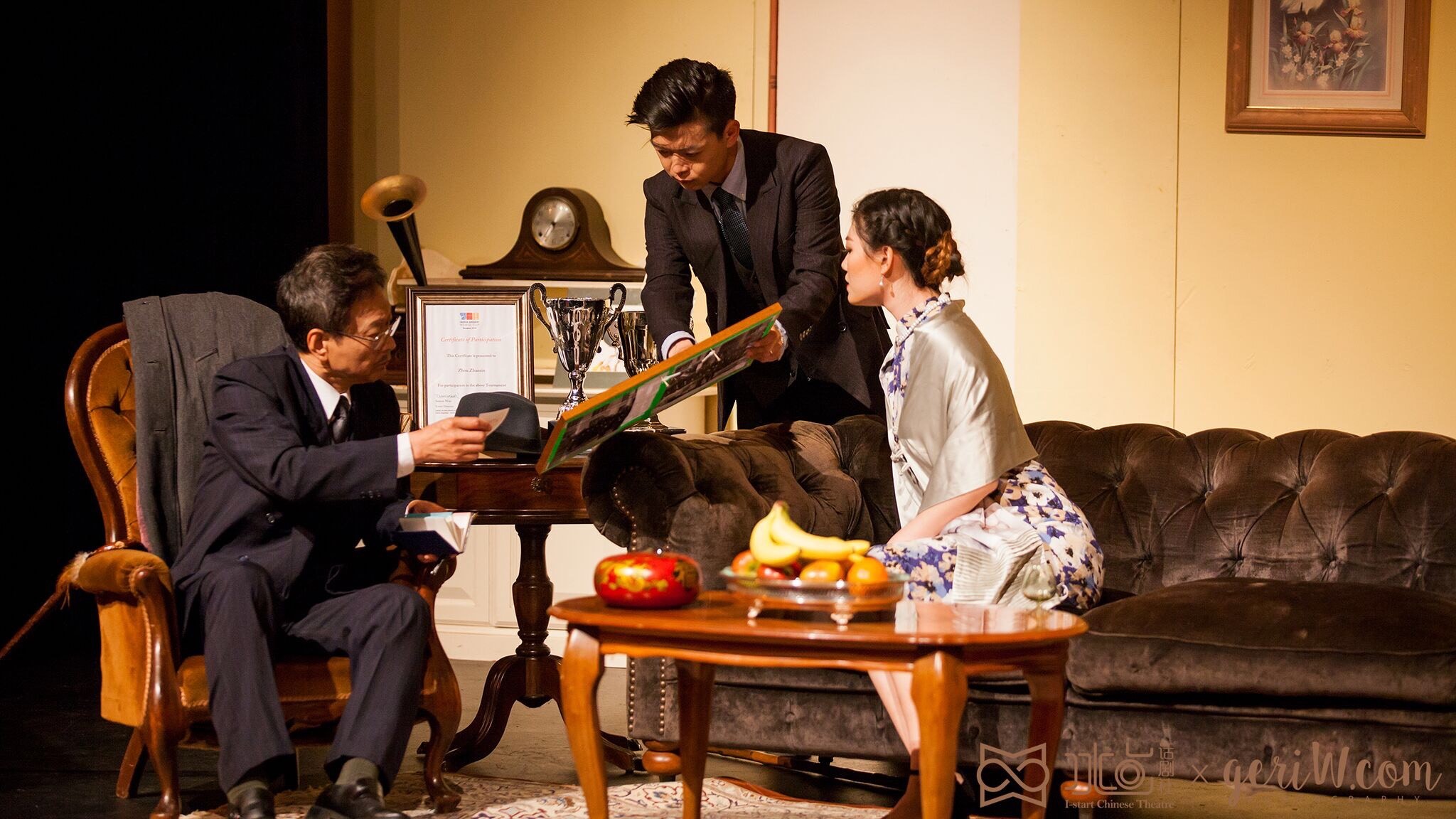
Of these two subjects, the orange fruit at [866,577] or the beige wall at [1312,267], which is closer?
the orange fruit at [866,577]

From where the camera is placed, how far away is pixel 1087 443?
344cm

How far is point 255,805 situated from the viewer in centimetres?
234

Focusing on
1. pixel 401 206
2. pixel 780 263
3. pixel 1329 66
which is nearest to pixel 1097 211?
pixel 1329 66

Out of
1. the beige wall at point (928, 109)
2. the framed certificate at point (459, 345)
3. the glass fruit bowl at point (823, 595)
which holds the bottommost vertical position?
the glass fruit bowl at point (823, 595)

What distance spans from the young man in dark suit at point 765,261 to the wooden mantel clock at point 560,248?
3.91 ft

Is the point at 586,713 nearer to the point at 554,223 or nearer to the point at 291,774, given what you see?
the point at 291,774

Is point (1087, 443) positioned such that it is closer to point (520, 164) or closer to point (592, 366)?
point (592, 366)

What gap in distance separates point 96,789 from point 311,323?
1.24 m

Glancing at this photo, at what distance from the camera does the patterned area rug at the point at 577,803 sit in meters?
2.78

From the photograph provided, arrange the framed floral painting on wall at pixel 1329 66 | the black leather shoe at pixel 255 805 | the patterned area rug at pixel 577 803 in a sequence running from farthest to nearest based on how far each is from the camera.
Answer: the framed floral painting on wall at pixel 1329 66
the patterned area rug at pixel 577 803
the black leather shoe at pixel 255 805

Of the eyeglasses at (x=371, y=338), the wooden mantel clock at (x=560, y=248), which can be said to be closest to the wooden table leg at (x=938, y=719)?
the eyeglasses at (x=371, y=338)

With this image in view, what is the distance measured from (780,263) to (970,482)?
3.09 feet
